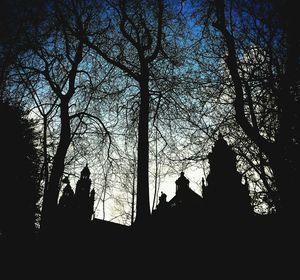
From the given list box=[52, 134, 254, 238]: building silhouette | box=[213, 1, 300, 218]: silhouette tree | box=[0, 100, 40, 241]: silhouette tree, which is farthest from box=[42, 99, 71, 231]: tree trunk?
box=[52, 134, 254, 238]: building silhouette

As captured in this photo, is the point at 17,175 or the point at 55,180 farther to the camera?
the point at 17,175

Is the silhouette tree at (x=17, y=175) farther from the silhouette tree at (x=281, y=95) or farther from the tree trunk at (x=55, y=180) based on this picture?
the silhouette tree at (x=281, y=95)

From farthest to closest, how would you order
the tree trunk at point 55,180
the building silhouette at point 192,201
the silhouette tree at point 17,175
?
the building silhouette at point 192,201, the silhouette tree at point 17,175, the tree trunk at point 55,180

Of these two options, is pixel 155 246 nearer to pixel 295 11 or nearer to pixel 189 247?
pixel 189 247

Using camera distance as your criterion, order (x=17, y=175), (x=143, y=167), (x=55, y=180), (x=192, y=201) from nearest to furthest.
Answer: (x=143, y=167)
(x=55, y=180)
(x=17, y=175)
(x=192, y=201)

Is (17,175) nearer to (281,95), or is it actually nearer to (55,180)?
(55,180)

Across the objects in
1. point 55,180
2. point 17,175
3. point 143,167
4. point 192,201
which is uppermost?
point 17,175

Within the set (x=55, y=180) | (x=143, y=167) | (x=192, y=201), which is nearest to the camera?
(x=143, y=167)

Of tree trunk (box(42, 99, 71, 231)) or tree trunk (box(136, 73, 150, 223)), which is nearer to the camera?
tree trunk (box(136, 73, 150, 223))

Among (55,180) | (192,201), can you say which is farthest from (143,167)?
(192,201)

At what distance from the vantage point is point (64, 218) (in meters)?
26.9

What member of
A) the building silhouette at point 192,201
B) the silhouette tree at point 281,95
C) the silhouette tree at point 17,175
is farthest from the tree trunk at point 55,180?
the building silhouette at point 192,201

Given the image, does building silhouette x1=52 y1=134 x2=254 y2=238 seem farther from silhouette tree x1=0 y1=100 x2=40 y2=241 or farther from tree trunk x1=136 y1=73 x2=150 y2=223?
tree trunk x1=136 y1=73 x2=150 y2=223

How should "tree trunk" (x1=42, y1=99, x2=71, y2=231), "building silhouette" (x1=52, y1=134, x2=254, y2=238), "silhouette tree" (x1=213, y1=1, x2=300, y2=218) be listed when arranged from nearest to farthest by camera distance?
"silhouette tree" (x1=213, y1=1, x2=300, y2=218)
"tree trunk" (x1=42, y1=99, x2=71, y2=231)
"building silhouette" (x1=52, y1=134, x2=254, y2=238)
